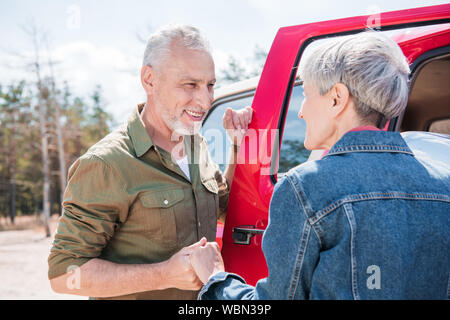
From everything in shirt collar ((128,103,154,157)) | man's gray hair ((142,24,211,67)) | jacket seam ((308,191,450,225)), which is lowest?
jacket seam ((308,191,450,225))

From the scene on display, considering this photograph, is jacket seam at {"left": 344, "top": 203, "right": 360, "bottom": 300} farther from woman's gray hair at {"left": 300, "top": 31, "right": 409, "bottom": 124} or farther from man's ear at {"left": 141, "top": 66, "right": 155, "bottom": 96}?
man's ear at {"left": 141, "top": 66, "right": 155, "bottom": 96}

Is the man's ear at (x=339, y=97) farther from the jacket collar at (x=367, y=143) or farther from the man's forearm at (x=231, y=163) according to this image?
the man's forearm at (x=231, y=163)

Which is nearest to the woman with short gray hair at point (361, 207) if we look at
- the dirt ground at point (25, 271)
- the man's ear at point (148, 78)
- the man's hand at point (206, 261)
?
the man's hand at point (206, 261)

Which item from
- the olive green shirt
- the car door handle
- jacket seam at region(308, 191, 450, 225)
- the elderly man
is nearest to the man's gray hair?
the elderly man

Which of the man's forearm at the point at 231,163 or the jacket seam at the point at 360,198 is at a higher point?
the jacket seam at the point at 360,198

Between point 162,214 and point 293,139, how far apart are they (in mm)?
801

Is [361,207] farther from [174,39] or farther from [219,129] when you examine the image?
[219,129]

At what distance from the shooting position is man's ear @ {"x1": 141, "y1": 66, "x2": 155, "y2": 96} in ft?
6.28

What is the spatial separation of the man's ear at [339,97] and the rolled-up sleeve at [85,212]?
89cm

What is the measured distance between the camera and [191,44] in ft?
6.09

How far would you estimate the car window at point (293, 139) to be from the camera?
2.02m

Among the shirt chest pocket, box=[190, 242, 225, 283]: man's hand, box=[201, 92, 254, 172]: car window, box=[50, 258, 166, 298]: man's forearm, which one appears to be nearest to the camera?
box=[190, 242, 225, 283]: man's hand

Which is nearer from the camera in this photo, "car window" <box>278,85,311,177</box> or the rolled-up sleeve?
the rolled-up sleeve

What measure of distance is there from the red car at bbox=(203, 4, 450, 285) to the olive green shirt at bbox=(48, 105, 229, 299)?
0.49 ft
